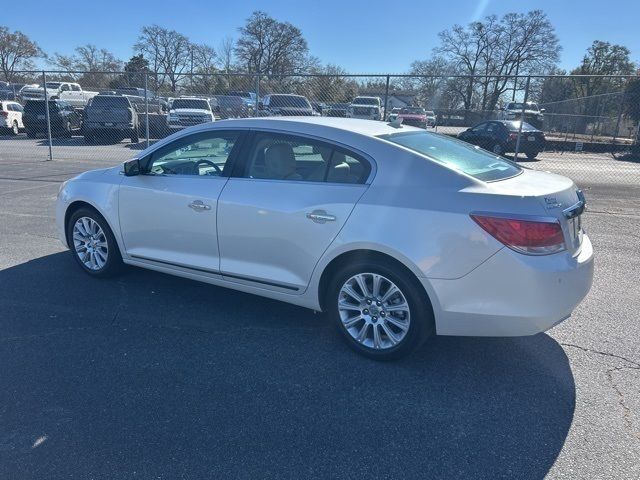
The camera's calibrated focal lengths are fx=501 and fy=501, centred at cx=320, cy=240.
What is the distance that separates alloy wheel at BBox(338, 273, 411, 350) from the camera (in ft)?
11.1

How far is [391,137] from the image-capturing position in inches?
147

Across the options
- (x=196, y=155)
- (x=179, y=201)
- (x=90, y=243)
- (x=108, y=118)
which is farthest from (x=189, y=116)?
(x=179, y=201)

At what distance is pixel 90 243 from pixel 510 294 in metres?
3.95

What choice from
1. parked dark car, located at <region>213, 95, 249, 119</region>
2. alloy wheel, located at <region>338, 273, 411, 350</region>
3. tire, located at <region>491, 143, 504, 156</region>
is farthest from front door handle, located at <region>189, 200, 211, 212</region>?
tire, located at <region>491, 143, 504, 156</region>

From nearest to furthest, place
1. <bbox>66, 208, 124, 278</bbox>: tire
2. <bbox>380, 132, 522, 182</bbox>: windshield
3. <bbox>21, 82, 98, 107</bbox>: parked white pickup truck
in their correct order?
<bbox>380, 132, 522, 182</bbox>: windshield, <bbox>66, 208, 124, 278</bbox>: tire, <bbox>21, 82, 98, 107</bbox>: parked white pickup truck

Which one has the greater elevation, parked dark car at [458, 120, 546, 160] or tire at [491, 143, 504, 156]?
parked dark car at [458, 120, 546, 160]

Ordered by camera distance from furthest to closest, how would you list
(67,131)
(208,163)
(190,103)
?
(67,131)
(190,103)
(208,163)

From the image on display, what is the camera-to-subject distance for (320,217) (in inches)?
138

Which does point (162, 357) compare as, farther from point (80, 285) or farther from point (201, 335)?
point (80, 285)

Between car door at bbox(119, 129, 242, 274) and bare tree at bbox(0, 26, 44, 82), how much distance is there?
7971cm

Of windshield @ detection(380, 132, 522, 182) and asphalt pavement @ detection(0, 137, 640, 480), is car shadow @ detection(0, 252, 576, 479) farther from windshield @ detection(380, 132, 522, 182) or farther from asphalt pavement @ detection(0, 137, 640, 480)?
windshield @ detection(380, 132, 522, 182)

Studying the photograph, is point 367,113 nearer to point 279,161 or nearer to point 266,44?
point 279,161

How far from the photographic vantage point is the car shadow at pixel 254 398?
2.55 meters

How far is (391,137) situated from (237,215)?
131 centimetres
